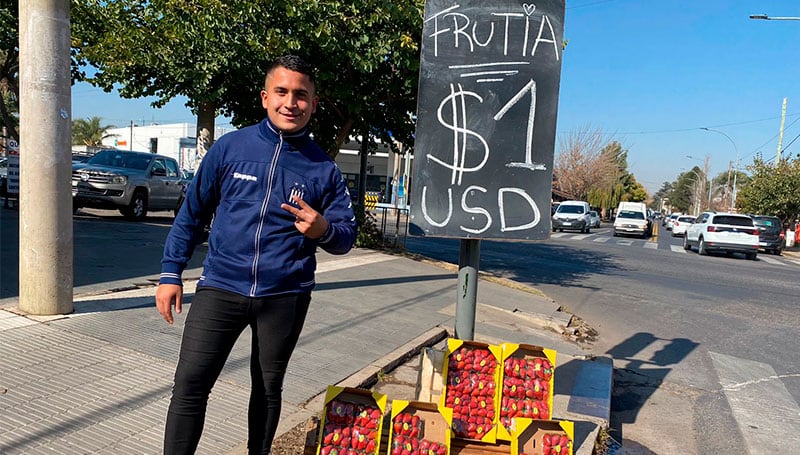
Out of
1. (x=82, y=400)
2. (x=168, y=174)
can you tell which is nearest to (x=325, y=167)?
(x=82, y=400)

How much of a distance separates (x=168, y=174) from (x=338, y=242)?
13.9 metres

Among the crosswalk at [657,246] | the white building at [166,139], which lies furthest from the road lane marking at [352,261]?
the white building at [166,139]

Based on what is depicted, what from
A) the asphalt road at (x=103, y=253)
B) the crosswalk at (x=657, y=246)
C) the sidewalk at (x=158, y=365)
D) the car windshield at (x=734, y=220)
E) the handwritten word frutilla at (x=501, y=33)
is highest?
the handwritten word frutilla at (x=501, y=33)

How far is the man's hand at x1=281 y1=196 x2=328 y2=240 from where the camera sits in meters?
2.26

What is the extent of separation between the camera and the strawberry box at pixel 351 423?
276 cm

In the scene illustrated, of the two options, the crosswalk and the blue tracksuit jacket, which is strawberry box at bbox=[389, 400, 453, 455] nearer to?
the blue tracksuit jacket

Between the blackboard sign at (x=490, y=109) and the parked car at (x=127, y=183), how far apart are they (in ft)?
31.8

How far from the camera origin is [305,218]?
2.26 meters

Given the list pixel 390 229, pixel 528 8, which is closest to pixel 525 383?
pixel 528 8

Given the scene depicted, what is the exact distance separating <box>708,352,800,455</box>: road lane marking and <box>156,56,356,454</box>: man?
350 cm

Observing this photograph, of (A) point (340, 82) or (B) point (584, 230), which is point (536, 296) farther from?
(B) point (584, 230)

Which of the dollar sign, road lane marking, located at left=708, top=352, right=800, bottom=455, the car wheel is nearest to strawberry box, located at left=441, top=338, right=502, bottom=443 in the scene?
the dollar sign

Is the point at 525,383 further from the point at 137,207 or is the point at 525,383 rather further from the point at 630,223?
the point at 630,223

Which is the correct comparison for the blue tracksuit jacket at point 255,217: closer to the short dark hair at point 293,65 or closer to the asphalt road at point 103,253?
the short dark hair at point 293,65
